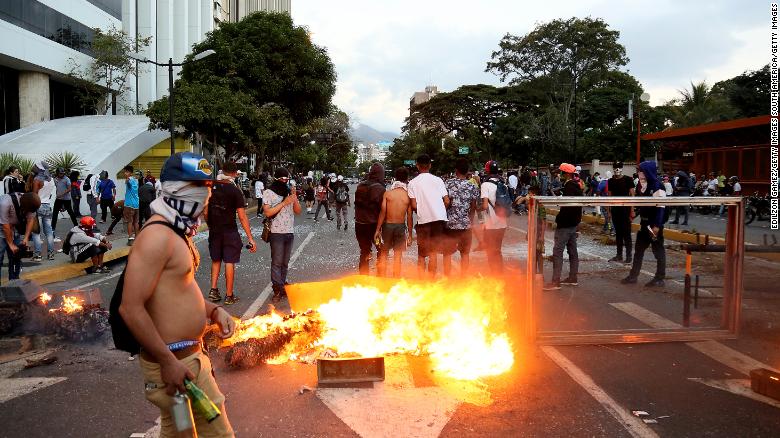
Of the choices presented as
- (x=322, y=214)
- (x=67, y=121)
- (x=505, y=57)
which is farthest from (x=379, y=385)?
(x=505, y=57)

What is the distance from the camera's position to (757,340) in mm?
6250

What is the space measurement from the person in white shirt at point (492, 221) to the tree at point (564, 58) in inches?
1597

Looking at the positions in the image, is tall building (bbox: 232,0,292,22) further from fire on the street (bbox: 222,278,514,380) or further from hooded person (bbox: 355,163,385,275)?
A: fire on the street (bbox: 222,278,514,380)

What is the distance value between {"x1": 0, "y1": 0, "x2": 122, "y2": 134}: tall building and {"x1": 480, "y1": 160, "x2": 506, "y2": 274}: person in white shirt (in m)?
30.4

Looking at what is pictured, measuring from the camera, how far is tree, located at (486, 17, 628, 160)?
160 ft

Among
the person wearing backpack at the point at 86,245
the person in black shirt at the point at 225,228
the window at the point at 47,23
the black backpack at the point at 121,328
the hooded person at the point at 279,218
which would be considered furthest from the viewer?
the window at the point at 47,23

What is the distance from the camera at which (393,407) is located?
14.1 feet

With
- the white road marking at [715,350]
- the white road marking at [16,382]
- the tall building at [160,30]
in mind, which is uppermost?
the tall building at [160,30]

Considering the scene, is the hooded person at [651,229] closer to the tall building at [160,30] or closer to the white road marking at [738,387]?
the white road marking at [738,387]

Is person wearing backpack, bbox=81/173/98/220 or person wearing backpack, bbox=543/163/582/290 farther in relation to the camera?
person wearing backpack, bbox=81/173/98/220

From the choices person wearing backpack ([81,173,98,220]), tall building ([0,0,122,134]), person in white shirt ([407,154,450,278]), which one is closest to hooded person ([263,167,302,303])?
person in white shirt ([407,154,450,278])

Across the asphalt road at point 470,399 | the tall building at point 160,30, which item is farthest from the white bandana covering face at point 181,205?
the tall building at point 160,30

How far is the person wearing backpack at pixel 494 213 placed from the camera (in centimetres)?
879

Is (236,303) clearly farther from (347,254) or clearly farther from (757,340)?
(757,340)
